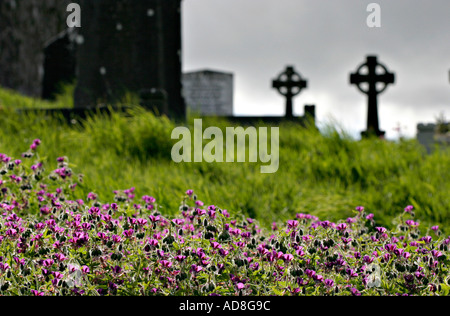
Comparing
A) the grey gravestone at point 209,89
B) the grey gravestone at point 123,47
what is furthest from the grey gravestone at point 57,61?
the grey gravestone at point 123,47

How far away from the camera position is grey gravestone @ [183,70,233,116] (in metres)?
14.5

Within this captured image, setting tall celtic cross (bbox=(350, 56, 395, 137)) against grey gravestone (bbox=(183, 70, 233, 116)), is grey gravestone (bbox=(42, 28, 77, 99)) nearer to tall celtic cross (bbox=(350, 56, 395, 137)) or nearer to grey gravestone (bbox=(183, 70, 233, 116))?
grey gravestone (bbox=(183, 70, 233, 116))

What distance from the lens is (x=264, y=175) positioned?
554cm

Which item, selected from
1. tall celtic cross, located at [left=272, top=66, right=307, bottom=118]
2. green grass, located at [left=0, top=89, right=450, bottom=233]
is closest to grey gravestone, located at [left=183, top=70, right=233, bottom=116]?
tall celtic cross, located at [left=272, top=66, right=307, bottom=118]

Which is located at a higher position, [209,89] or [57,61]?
[57,61]

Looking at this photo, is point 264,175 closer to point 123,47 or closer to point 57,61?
point 123,47

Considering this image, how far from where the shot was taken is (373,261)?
2467mm

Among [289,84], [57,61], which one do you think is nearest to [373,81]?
[289,84]

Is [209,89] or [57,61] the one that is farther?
[209,89]

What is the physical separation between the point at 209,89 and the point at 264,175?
→ 365 inches

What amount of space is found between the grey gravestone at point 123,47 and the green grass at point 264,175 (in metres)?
1.79

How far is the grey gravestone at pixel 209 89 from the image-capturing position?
1451 centimetres

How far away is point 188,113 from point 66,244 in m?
8.14

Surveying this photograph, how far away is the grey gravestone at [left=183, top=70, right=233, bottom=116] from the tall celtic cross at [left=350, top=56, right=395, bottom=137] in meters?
4.85
